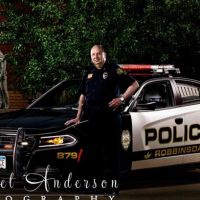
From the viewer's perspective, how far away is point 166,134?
908cm

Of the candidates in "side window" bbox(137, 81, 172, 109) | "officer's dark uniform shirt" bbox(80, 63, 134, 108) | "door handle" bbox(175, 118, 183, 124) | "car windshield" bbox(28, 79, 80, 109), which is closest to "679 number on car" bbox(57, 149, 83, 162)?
"officer's dark uniform shirt" bbox(80, 63, 134, 108)

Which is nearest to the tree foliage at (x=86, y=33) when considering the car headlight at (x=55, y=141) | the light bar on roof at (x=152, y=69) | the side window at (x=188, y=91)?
the side window at (x=188, y=91)

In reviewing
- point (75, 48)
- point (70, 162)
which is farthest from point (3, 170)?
point (75, 48)

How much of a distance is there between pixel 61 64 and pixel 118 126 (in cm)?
572

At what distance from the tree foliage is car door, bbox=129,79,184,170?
3.61 meters

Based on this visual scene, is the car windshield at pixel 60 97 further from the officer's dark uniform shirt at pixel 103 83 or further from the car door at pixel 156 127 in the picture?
the officer's dark uniform shirt at pixel 103 83

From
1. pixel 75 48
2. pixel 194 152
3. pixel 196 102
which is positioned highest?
pixel 75 48

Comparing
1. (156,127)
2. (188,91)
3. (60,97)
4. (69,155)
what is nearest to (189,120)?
(188,91)

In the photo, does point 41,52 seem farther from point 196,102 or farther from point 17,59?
point 196,102

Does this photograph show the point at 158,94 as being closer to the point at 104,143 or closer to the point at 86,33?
the point at 104,143

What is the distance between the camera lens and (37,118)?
333 inches

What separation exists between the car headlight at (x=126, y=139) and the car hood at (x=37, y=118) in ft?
2.13

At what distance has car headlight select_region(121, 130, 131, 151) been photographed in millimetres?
8375

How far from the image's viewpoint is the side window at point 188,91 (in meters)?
9.59
